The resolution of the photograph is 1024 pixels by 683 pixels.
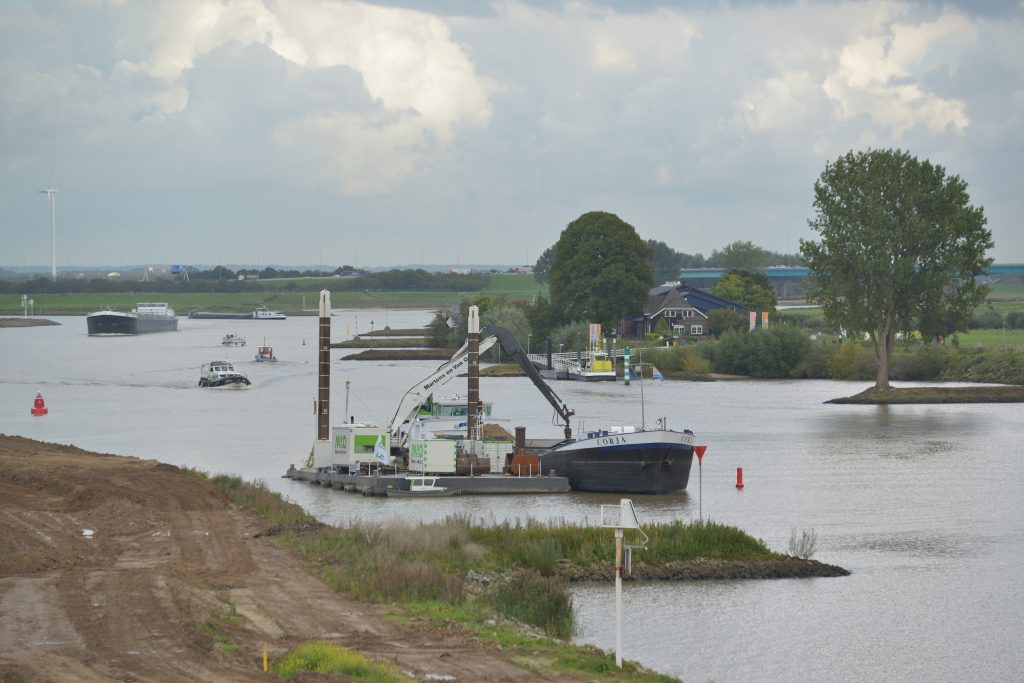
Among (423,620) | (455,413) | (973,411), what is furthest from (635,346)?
(423,620)

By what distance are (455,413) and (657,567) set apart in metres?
20.8

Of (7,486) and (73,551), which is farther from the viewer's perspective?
(7,486)

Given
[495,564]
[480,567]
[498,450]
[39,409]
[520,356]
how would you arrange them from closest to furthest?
[480,567], [495,564], [498,450], [520,356], [39,409]

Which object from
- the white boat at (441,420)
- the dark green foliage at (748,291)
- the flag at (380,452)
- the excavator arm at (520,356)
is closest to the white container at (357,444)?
the flag at (380,452)

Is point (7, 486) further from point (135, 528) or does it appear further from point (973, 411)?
point (973, 411)

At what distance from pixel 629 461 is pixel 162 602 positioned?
77.3 ft

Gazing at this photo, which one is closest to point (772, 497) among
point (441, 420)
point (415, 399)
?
point (441, 420)

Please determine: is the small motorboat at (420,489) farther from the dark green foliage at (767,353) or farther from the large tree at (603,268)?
the large tree at (603,268)

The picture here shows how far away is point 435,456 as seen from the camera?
1704 inches

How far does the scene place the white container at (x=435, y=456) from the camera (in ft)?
141

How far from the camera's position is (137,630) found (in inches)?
741

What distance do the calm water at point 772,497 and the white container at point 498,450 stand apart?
2815 millimetres

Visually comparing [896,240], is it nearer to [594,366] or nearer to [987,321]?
[594,366]

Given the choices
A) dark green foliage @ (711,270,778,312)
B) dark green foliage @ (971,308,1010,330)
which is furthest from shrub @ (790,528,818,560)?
dark green foliage @ (971,308,1010,330)
